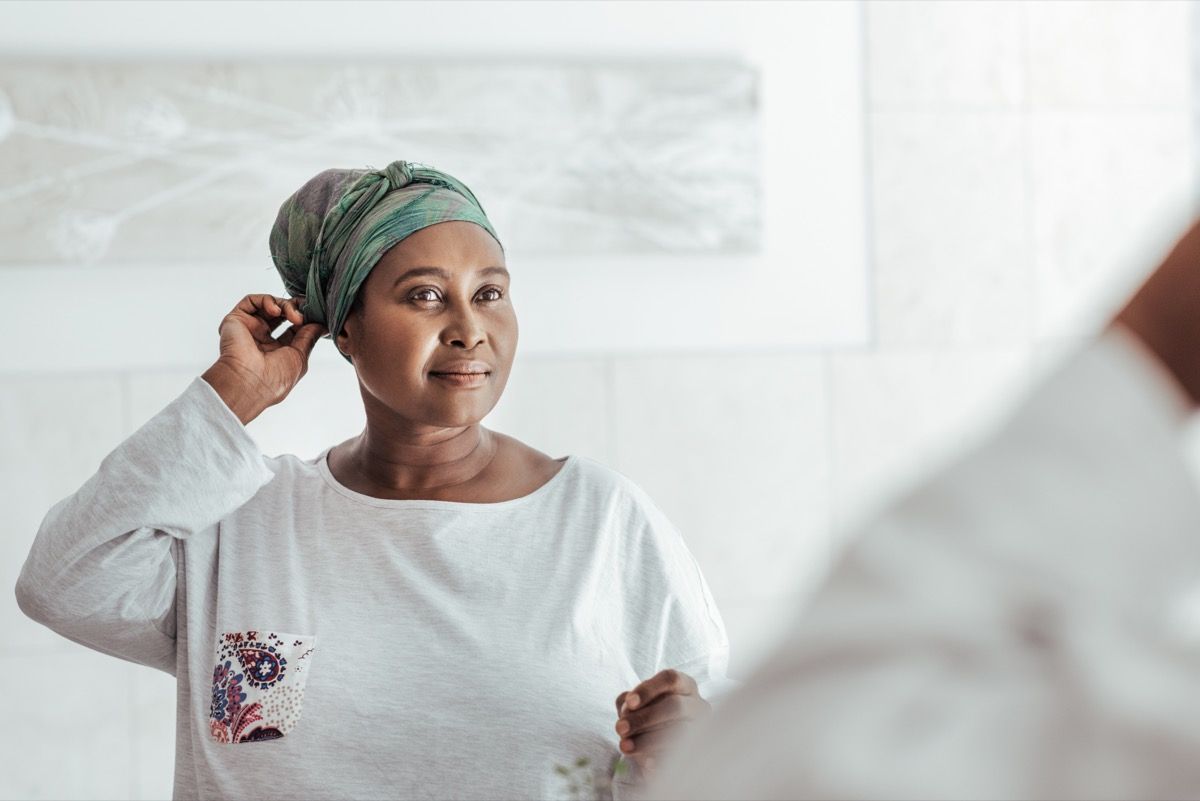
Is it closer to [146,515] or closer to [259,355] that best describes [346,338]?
[259,355]

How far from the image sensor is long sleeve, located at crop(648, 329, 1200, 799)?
0.53 ft

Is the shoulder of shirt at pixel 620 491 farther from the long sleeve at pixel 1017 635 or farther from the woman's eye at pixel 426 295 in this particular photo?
the long sleeve at pixel 1017 635

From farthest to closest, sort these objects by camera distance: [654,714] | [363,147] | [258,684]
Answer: [363,147]
[258,684]
[654,714]

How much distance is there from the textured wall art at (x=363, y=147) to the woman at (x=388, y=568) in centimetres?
120

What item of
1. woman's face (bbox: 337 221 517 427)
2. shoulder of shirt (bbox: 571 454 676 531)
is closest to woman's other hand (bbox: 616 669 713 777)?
shoulder of shirt (bbox: 571 454 676 531)

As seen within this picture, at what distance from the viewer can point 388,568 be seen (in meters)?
1.42

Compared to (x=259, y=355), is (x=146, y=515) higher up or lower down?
lower down

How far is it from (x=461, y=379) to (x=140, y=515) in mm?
381

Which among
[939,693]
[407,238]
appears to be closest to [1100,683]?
[939,693]

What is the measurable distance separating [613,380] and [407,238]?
4.67 ft

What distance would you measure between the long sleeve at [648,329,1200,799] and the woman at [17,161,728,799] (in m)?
1.08

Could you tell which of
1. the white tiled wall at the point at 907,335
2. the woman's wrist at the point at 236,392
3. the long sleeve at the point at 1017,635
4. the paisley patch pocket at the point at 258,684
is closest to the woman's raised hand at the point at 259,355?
the woman's wrist at the point at 236,392

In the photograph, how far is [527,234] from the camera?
2785mm

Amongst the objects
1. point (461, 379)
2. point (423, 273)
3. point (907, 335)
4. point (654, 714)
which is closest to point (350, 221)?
point (423, 273)
